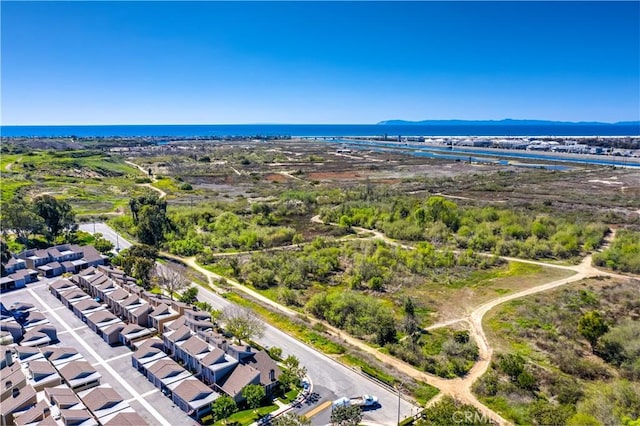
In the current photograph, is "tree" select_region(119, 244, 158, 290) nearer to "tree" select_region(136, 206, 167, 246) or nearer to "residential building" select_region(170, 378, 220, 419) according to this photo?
"tree" select_region(136, 206, 167, 246)

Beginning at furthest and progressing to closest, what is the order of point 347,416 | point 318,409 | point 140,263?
1. point 140,263
2. point 318,409
3. point 347,416

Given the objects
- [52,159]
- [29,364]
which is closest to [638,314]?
[29,364]

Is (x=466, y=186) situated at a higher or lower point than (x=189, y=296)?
higher

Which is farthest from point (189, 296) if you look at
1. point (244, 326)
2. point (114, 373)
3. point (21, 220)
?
point (21, 220)

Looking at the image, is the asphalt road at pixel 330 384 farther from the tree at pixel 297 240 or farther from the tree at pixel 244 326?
the tree at pixel 297 240

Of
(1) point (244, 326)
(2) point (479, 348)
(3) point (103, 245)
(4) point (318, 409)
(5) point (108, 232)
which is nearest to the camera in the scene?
(4) point (318, 409)

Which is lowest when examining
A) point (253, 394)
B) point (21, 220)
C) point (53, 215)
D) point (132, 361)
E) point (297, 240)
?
point (132, 361)

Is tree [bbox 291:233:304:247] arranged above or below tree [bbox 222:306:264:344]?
below

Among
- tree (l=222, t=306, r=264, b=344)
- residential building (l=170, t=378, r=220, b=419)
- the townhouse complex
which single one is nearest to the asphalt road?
tree (l=222, t=306, r=264, b=344)

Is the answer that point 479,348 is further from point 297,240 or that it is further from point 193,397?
point 297,240
